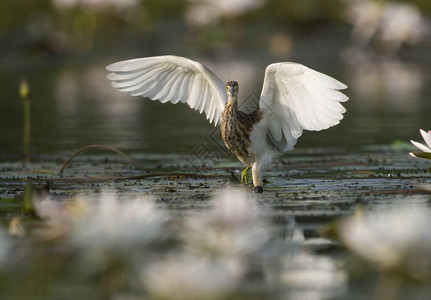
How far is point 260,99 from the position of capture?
7488 millimetres

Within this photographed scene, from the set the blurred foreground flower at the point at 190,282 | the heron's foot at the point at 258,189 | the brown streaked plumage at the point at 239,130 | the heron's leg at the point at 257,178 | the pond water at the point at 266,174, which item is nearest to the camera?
the blurred foreground flower at the point at 190,282

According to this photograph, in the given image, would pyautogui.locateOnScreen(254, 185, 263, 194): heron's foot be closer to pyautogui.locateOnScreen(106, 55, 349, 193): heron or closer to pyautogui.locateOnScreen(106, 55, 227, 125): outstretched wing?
pyautogui.locateOnScreen(106, 55, 349, 193): heron

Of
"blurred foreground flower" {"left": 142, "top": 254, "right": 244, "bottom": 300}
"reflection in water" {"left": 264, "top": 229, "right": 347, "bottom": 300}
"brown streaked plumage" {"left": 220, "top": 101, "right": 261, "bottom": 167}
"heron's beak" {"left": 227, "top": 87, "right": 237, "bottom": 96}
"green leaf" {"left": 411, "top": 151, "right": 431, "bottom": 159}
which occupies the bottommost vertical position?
"reflection in water" {"left": 264, "top": 229, "right": 347, "bottom": 300}

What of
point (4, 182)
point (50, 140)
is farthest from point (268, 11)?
point (4, 182)

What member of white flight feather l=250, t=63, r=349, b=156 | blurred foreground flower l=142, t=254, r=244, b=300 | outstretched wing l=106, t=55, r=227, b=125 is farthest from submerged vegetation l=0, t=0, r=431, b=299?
outstretched wing l=106, t=55, r=227, b=125

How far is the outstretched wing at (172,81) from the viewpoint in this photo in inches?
321

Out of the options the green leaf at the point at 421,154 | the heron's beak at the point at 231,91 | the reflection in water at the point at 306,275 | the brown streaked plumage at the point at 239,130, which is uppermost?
the heron's beak at the point at 231,91

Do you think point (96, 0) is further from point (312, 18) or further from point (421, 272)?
point (421, 272)

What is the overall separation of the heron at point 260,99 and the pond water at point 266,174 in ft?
0.91

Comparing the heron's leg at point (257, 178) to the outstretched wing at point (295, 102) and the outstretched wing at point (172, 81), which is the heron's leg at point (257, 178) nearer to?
the outstretched wing at point (295, 102)

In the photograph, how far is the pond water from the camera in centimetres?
439

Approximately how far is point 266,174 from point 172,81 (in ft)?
3.68

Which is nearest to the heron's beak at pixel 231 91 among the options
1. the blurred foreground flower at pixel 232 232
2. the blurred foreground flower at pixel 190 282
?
the blurred foreground flower at pixel 232 232

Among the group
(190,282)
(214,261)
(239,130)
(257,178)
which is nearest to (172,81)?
(239,130)
